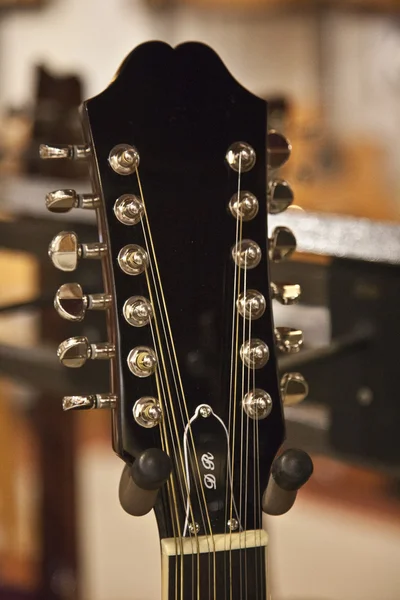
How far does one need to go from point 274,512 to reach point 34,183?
88cm

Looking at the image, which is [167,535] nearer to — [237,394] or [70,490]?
[237,394]

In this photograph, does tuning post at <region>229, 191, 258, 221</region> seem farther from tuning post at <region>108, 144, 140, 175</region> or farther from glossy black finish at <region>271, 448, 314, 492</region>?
glossy black finish at <region>271, 448, 314, 492</region>

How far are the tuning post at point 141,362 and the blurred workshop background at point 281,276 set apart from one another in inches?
14.2

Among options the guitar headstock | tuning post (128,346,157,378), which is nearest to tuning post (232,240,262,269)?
the guitar headstock

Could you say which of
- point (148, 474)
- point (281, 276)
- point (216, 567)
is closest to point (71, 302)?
point (148, 474)

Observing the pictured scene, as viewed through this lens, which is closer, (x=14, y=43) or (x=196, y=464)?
(x=196, y=464)

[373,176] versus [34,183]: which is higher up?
[373,176]

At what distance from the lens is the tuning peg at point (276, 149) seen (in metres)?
0.83

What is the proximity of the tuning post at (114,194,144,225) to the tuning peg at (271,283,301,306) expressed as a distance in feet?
0.44

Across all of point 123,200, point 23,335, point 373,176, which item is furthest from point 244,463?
point 23,335

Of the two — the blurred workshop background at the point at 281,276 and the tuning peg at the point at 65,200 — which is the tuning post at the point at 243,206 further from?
the blurred workshop background at the point at 281,276

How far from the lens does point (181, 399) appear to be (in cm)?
79

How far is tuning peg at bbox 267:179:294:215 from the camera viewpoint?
83 centimetres

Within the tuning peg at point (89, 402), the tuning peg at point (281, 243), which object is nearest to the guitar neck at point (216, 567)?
the tuning peg at point (89, 402)
